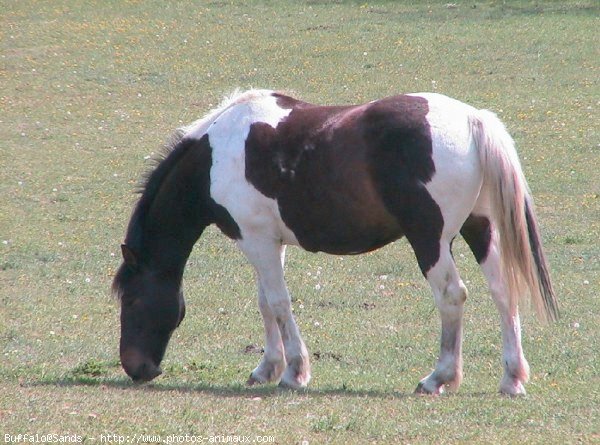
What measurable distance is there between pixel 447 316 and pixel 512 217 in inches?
30.3

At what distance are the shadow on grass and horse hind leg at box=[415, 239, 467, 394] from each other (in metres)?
0.22

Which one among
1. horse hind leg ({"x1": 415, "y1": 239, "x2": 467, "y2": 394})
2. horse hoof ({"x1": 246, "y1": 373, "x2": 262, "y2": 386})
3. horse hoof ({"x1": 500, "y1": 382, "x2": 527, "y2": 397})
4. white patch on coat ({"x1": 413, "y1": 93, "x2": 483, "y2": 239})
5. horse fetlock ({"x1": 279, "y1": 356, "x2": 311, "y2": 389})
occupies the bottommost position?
horse hoof ({"x1": 246, "y1": 373, "x2": 262, "y2": 386})

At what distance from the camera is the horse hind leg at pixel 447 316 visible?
6.86m

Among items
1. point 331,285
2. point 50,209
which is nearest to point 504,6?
point 50,209

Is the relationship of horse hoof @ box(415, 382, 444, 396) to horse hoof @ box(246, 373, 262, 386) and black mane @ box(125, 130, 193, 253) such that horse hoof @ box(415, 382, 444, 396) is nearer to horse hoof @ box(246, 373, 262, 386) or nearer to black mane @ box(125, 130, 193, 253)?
horse hoof @ box(246, 373, 262, 386)

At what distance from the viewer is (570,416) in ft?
19.7

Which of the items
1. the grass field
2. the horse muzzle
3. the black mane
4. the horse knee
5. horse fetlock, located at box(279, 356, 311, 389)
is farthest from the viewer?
the black mane

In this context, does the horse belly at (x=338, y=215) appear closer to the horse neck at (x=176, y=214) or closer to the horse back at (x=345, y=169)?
the horse back at (x=345, y=169)

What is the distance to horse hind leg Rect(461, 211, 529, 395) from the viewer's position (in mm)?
6969

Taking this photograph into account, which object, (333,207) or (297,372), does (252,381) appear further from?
(333,207)


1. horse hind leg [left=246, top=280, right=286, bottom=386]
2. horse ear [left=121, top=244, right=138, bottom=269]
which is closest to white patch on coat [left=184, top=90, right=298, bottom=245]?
horse hind leg [left=246, top=280, right=286, bottom=386]

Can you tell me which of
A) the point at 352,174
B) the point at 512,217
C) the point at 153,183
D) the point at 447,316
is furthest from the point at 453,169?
Answer: the point at 153,183

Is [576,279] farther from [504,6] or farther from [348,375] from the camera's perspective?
[504,6]

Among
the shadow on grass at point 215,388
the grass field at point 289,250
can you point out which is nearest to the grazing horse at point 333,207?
the shadow on grass at point 215,388
